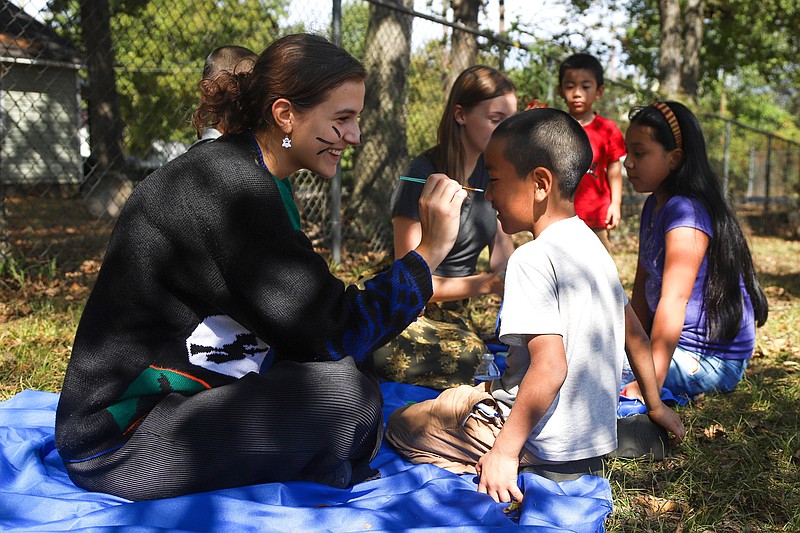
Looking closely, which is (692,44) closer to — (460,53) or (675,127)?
(460,53)

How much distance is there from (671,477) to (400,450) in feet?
3.17

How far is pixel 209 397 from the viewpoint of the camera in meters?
2.11

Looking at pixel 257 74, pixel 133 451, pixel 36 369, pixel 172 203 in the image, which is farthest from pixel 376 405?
pixel 36 369

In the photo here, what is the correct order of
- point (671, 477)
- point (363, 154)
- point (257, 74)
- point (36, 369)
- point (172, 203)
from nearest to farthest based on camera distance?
point (172, 203) < point (257, 74) < point (671, 477) < point (36, 369) < point (363, 154)

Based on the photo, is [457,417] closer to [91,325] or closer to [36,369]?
[91,325]

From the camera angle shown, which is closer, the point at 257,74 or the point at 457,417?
the point at 257,74

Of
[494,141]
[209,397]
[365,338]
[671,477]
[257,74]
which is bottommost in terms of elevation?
[671,477]

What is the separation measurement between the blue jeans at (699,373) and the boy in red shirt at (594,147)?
1787 mm

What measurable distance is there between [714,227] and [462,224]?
1.14 metres

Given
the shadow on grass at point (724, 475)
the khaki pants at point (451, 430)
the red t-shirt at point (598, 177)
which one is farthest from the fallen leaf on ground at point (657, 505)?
the red t-shirt at point (598, 177)

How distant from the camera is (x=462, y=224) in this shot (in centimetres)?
362

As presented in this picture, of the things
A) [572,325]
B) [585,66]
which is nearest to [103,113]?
[585,66]

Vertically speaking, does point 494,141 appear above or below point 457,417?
above

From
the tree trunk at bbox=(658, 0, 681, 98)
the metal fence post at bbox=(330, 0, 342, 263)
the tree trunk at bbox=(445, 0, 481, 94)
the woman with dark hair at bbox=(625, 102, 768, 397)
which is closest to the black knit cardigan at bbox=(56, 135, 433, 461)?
the woman with dark hair at bbox=(625, 102, 768, 397)
